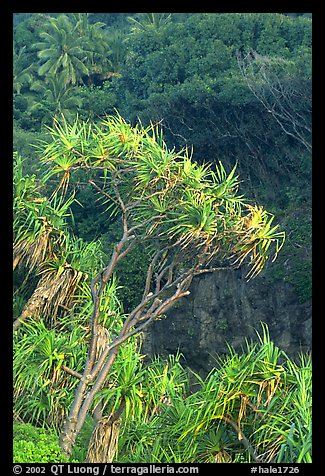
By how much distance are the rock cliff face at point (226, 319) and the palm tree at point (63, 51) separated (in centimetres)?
1094

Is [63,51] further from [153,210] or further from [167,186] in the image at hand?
[167,186]

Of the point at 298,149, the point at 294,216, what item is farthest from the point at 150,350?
the point at 298,149

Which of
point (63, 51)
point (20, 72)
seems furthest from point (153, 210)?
point (20, 72)

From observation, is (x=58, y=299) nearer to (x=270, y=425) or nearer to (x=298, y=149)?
(x=270, y=425)

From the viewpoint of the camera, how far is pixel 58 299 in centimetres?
982

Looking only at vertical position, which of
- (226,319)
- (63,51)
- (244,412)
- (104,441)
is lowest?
(226,319)

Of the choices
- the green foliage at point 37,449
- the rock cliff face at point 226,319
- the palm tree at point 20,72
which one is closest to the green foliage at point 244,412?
the green foliage at point 37,449

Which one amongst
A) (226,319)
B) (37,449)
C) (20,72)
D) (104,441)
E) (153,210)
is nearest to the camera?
(37,449)

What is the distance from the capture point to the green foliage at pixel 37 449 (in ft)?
25.7

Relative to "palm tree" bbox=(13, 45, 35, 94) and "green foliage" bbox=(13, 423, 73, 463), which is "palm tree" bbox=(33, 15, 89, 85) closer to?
"palm tree" bbox=(13, 45, 35, 94)

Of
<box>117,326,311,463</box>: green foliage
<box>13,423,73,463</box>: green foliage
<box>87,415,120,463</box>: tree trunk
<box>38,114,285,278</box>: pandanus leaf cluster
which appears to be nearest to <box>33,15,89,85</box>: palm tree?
<box>38,114,285,278</box>: pandanus leaf cluster

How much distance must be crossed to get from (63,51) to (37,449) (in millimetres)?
20889

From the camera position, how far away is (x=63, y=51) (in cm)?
2730

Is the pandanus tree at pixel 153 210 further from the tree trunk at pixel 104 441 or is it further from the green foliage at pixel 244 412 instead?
the green foliage at pixel 244 412
